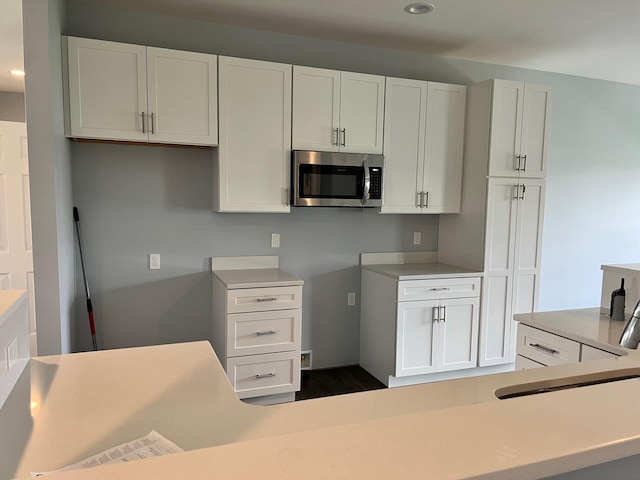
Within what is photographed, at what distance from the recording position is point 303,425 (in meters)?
1.02

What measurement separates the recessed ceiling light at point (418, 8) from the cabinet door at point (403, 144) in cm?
58

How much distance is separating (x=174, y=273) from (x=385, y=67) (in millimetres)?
2396

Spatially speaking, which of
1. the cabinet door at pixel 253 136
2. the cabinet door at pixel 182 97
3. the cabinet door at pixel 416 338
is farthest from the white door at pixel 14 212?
the cabinet door at pixel 416 338

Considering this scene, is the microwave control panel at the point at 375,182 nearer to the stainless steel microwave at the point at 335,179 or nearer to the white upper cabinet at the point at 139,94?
the stainless steel microwave at the point at 335,179

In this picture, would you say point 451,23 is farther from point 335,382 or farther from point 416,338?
point 335,382

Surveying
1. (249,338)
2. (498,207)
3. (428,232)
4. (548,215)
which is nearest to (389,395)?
(249,338)

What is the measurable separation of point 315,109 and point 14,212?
279cm

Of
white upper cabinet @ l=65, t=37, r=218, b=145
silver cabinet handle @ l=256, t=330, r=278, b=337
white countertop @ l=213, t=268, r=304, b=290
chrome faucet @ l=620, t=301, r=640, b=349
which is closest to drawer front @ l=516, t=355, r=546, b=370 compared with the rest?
chrome faucet @ l=620, t=301, r=640, b=349

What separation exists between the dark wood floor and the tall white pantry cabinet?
3.14 feet

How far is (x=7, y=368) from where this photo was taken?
1.06 m

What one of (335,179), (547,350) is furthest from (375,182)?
(547,350)

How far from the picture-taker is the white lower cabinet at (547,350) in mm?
1952

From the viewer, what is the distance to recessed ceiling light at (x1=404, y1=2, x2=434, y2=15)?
282cm

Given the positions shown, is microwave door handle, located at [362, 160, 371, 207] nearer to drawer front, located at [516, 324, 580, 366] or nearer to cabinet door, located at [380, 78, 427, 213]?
cabinet door, located at [380, 78, 427, 213]
